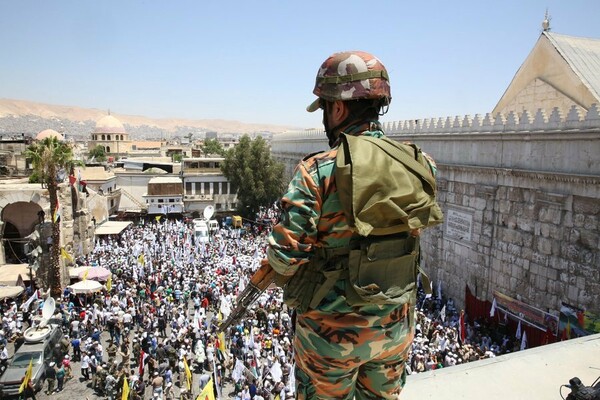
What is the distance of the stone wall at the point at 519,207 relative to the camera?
11.9m

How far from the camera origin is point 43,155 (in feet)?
64.0

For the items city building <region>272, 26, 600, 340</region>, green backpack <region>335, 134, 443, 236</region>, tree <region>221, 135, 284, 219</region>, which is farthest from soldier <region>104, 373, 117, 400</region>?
tree <region>221, 135, 284, 219</region>

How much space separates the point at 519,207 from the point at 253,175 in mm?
24723

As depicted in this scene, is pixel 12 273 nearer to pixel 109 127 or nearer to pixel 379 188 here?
pixel 379 188

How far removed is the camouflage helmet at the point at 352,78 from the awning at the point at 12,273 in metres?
21.0

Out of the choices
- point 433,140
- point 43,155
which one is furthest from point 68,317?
point 433,140

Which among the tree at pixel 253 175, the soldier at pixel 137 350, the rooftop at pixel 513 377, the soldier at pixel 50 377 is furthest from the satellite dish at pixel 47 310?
the tree at pixel 253 175

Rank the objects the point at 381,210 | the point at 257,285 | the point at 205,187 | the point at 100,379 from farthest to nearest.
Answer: the point at 205,187, the point at 100,379, the point at 257,285, the point at 381,210

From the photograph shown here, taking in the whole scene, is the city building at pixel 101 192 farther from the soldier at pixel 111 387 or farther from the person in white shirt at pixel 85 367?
the soldier at pixel 111 387

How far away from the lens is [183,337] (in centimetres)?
1320

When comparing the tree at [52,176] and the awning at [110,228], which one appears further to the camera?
the awning at [110,228]

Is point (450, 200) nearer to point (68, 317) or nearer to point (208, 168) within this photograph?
point (68, 317)

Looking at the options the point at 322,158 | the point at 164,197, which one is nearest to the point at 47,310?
the point at 322,158

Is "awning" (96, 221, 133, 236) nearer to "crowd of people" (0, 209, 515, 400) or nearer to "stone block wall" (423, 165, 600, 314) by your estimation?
"crowd of people" (0, 209, 515, 400)
